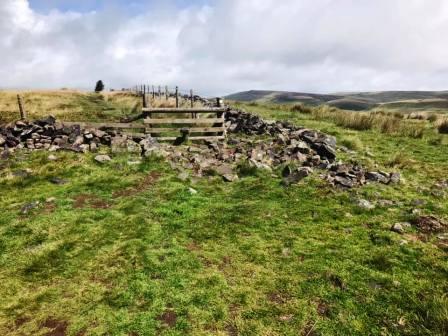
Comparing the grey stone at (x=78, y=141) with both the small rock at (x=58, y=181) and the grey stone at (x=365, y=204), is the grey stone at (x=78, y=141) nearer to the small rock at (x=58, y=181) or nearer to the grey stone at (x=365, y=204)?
the small rock at (x=58, y=181)

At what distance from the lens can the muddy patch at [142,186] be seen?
995cm

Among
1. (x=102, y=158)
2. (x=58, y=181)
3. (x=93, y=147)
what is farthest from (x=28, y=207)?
(x=93, y=147)

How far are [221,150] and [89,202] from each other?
5.99 meters

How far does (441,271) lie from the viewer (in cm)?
614

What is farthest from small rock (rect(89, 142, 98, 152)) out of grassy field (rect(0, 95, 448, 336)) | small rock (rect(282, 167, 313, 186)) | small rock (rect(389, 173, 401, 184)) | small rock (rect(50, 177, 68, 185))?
small rock (rect(389, 173, 401, 184))

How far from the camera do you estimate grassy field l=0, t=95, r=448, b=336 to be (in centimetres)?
529

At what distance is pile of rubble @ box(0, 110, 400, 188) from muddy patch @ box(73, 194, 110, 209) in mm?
2550

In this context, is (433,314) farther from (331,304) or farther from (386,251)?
(386,251)

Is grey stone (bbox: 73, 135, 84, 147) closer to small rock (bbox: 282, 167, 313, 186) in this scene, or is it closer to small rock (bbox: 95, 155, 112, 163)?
small rock (bbox: 95, 155, 112, 163)

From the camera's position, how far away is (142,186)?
34.3 feet

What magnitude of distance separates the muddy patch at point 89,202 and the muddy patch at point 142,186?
51 centimetres

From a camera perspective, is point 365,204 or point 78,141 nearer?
point 365,204

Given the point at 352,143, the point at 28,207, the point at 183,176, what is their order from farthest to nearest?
the point at 352,143, the point at 183,176, the point at 28,207

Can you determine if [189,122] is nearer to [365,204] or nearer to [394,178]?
[394,178]
